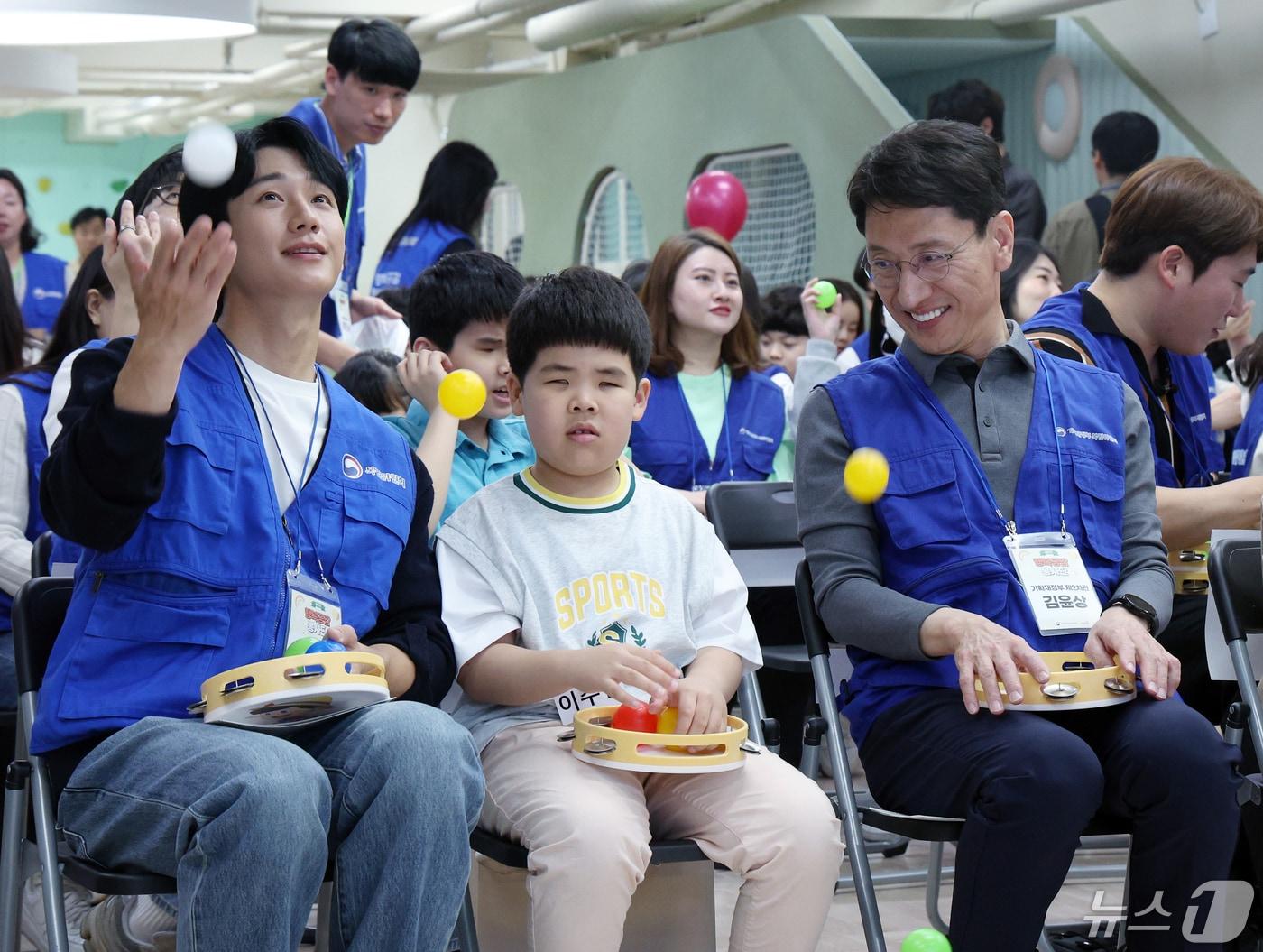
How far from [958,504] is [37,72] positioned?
4.78 meters

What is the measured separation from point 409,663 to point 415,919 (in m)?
0.39

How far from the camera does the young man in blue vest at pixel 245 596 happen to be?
1.80m

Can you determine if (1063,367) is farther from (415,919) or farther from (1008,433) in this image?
(415,919)

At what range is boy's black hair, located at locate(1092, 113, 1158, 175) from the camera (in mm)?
6426

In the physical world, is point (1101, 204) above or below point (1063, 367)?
above

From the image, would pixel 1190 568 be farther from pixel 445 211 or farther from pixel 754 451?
pixel 445 211

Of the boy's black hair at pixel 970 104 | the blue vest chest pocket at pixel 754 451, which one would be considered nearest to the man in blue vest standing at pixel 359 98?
the blue vest chest pocket at pixel 754 451

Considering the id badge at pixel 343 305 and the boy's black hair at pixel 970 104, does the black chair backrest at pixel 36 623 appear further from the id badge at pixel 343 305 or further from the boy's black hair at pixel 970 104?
the boy's black hair at pixel 970 104

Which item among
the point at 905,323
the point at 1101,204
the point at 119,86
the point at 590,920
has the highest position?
the point at 119,86

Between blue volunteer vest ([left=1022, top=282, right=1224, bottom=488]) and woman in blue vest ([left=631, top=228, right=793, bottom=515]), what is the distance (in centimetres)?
129

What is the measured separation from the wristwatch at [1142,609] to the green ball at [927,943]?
1.88ft

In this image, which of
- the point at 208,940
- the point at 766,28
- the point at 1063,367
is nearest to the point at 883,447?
the point at 1063,367

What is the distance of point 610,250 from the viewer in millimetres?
11367

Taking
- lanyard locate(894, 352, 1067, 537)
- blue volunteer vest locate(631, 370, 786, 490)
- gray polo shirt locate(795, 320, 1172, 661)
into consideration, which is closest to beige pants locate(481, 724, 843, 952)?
gray polo shirt locate(795, 320, 1172, 661)
